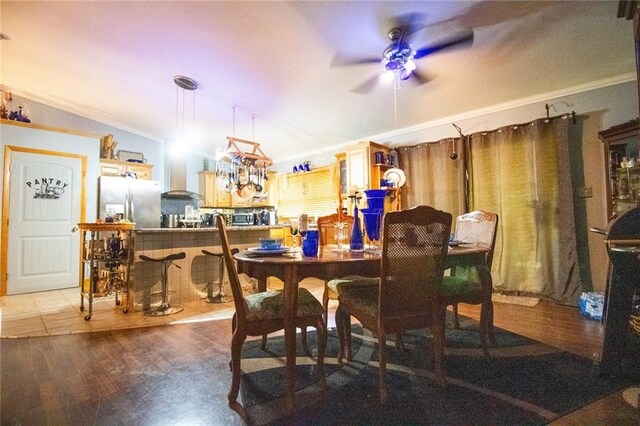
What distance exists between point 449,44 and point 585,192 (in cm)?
236

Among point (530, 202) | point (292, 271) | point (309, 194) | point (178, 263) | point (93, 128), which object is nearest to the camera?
point (292, 271)

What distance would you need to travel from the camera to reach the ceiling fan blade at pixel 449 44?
2404 millimetres

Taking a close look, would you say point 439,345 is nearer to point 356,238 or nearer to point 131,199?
point 356,238

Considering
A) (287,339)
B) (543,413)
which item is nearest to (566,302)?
(543,413)

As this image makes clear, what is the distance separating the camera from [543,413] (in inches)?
55.6

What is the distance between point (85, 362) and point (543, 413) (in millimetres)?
2816

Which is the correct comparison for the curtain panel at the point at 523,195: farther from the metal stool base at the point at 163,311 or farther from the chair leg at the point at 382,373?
the metal stool base at the point at 163,311

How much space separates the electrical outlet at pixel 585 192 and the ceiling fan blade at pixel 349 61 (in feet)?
8.95

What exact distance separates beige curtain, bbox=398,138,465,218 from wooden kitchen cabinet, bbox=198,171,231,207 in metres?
4.01

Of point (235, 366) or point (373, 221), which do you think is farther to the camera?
point (373, 221)

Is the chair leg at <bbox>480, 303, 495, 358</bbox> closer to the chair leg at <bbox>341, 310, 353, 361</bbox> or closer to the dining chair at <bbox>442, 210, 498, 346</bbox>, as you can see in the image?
the dining chair at <bbox>442, 210, 498, 346</bbox>

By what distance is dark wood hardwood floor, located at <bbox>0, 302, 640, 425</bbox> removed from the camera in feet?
4.71

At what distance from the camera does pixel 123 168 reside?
541 centimetres

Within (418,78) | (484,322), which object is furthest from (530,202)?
(484,322)
